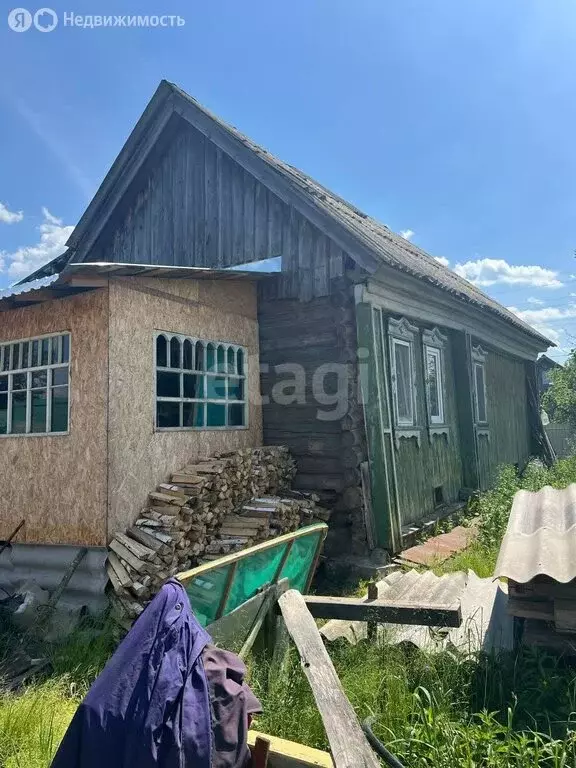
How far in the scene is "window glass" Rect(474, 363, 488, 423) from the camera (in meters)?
11.0

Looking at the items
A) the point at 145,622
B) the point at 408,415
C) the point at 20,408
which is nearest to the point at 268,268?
the point at 408,415

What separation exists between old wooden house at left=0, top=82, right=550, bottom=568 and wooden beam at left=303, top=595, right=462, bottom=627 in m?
2.60

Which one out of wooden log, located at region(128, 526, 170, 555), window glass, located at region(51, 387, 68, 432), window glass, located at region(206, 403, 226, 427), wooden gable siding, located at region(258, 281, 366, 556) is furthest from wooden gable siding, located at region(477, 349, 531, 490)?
window glass, located at region(51, 387, 68, 432)

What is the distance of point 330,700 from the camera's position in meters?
2.32

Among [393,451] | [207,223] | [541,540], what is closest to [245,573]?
[541,540]

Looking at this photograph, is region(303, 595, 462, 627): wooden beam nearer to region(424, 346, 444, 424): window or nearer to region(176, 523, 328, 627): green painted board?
region(176, 523, 328, 627): green painted board

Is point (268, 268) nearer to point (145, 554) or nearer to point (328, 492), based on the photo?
point (328, 492)

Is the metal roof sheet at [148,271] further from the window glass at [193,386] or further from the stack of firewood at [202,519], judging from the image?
the stack of firewood at [202,519]

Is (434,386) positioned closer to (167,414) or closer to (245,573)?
(167,414)

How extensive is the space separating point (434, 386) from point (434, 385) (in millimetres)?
17

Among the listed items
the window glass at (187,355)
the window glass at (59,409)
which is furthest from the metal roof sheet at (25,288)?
the window glass at (187,355)

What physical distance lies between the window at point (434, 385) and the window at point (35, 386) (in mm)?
5495

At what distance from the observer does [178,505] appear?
5414mm

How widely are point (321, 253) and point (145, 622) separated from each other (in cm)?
592
